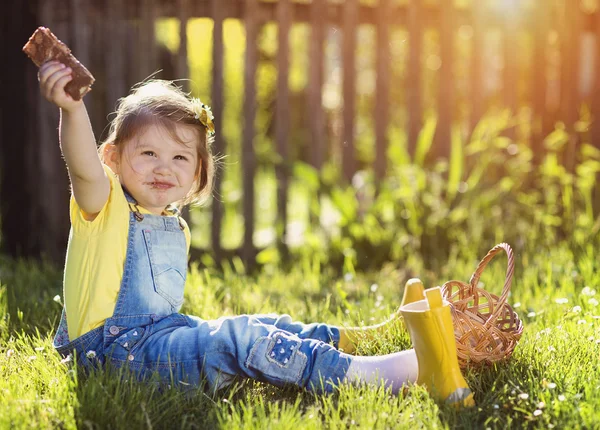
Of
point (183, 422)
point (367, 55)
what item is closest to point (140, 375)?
point (183, 422)

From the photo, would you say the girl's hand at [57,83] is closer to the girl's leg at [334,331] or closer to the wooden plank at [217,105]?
the girl's leg at [334,331]

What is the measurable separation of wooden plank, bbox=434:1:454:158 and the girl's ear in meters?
2.84

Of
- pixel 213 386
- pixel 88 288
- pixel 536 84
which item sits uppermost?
pixel 536 84

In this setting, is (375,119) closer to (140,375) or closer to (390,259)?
(390,259)

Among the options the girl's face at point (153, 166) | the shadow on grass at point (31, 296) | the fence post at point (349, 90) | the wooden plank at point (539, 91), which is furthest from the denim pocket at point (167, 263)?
the wooden plank at point (539, 91)

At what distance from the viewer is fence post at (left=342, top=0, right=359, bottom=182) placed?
183 inches

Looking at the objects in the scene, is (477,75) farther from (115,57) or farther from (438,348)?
(438,348)

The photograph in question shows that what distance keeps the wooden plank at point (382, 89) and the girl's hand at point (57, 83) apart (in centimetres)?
292

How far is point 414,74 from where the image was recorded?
4.76 meters

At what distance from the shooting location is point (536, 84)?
16.3ft

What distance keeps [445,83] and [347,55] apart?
0.67 m

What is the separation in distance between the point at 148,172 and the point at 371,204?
2.41m

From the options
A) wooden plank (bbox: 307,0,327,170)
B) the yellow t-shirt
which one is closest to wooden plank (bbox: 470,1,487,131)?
Answer: wooden plank (bbox: 307,0,327,170)

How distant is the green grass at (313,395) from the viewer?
1.98 metres
